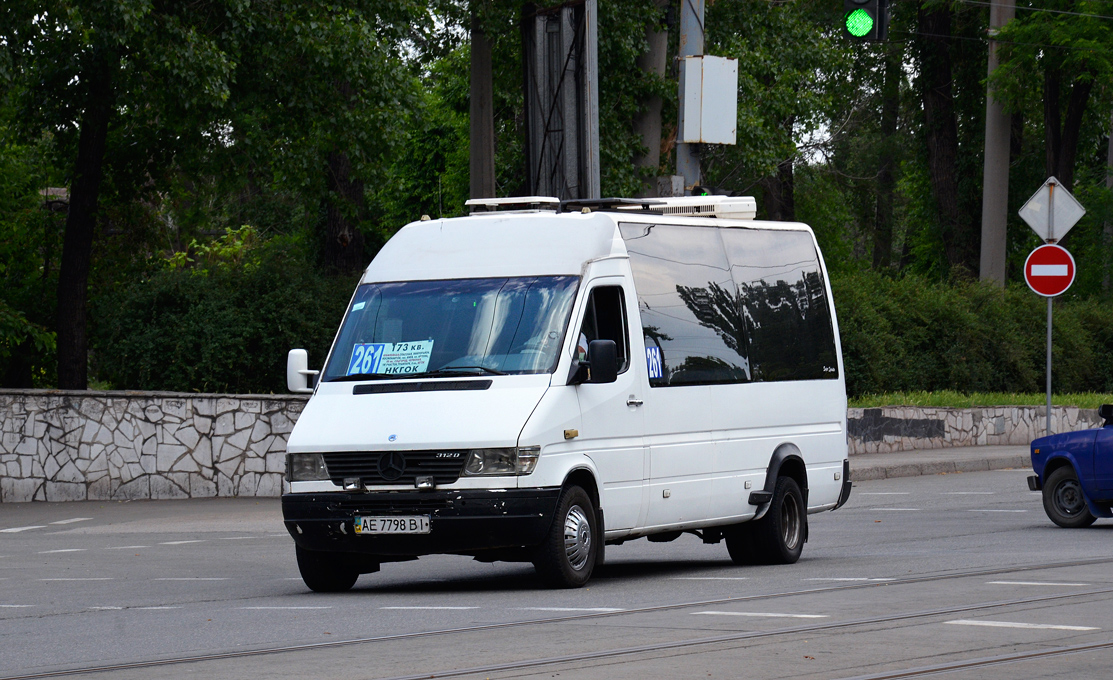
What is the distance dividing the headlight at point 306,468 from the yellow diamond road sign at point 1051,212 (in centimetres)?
1461

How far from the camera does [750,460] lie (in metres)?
12.5

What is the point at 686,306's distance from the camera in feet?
39.9

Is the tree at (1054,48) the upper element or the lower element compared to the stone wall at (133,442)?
upper

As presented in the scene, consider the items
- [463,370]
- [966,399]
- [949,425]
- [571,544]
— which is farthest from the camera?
[966,399]

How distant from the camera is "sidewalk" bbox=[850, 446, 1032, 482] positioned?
2308 centimetres

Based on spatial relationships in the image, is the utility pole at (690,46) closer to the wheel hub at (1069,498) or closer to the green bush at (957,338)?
the wheel hub at (1069,498)

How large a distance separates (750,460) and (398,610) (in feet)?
12.3

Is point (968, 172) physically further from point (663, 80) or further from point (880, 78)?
point (663, 80)

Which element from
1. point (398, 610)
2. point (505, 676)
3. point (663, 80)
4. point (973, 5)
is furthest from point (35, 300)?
point (973, 5)

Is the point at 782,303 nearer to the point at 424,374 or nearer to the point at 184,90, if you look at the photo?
the point at 424,374

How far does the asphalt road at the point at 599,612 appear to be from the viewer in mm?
7457

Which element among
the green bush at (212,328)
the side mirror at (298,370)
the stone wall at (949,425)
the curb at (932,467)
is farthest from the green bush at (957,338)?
the side mirror at (298,370)

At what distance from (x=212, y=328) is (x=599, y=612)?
13.1 meters

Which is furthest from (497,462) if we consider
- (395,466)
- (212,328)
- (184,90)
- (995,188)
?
(995,188)
